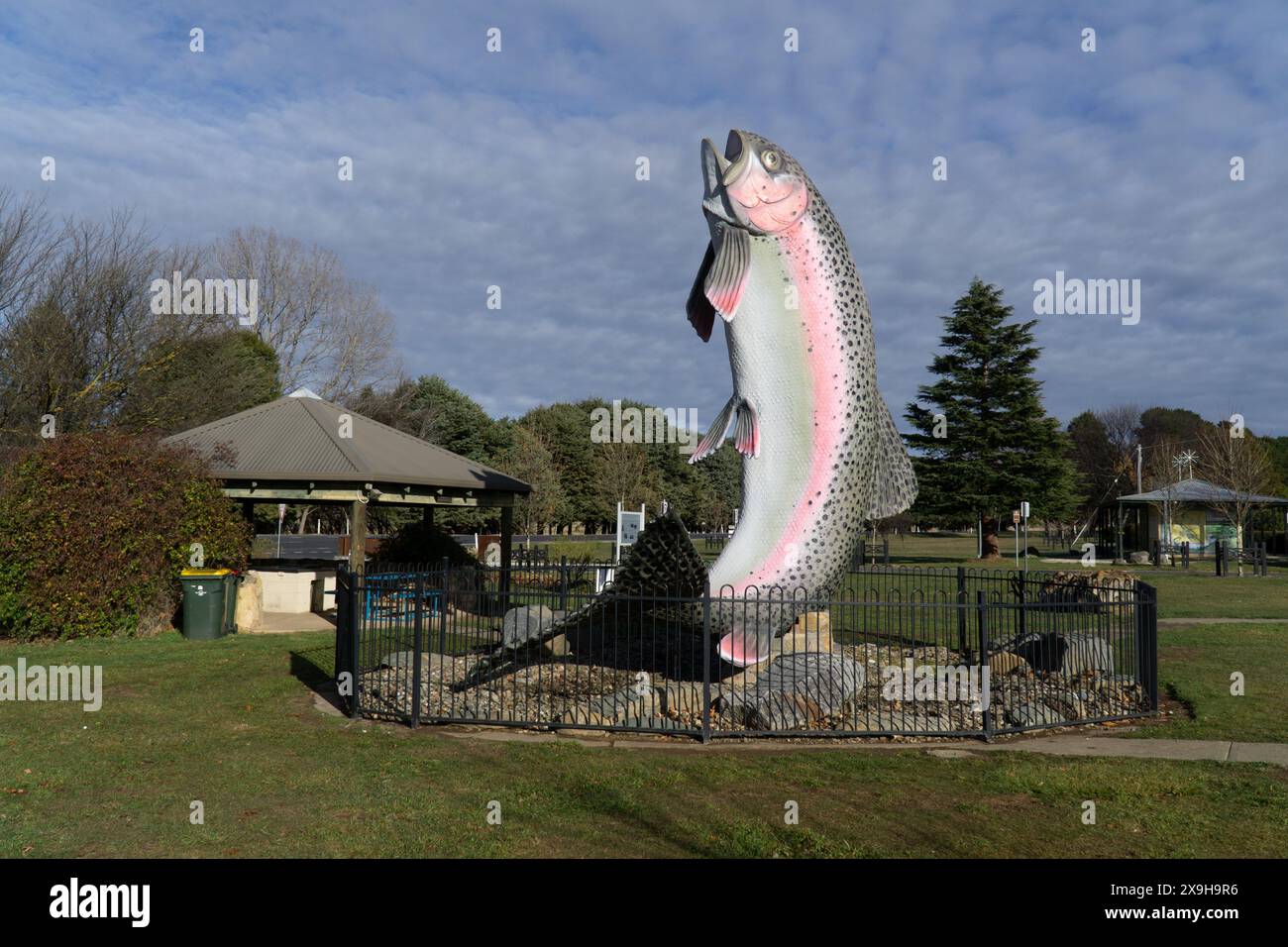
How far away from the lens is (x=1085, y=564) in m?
32.6

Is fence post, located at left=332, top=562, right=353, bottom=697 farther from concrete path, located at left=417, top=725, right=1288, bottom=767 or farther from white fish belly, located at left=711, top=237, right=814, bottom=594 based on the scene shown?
white fish belly, located at left=711, top=237, right=814, bottom=594

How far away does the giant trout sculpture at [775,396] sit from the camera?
8.04 meters

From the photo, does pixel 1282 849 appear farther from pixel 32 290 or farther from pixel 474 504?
pixel 32 290

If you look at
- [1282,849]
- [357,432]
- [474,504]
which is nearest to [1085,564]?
[474,504]

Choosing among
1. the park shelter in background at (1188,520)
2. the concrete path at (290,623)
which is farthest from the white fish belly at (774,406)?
the park shelter in background at (1188,520)

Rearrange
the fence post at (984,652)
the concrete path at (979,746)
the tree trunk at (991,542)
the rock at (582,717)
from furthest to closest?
the tree trunk at (991,542) → the rock at (582,717) → the fence post at (984,652) → the concrete path at (979,746)

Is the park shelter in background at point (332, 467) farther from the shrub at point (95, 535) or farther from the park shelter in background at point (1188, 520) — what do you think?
the park shelter in background at point (1188, 520)

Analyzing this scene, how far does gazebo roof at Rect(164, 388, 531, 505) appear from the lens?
15.4 meters

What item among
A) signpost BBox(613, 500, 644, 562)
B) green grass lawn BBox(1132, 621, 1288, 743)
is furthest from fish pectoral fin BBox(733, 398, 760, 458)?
signpost BBox(613, 500, 644, 562)

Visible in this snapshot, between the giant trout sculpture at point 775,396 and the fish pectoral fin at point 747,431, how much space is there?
0.04ft

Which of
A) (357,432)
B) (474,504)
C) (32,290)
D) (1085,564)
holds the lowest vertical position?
(1085,564)

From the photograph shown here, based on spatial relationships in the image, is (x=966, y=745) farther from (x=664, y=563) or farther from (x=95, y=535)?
(x=95, y=535)
